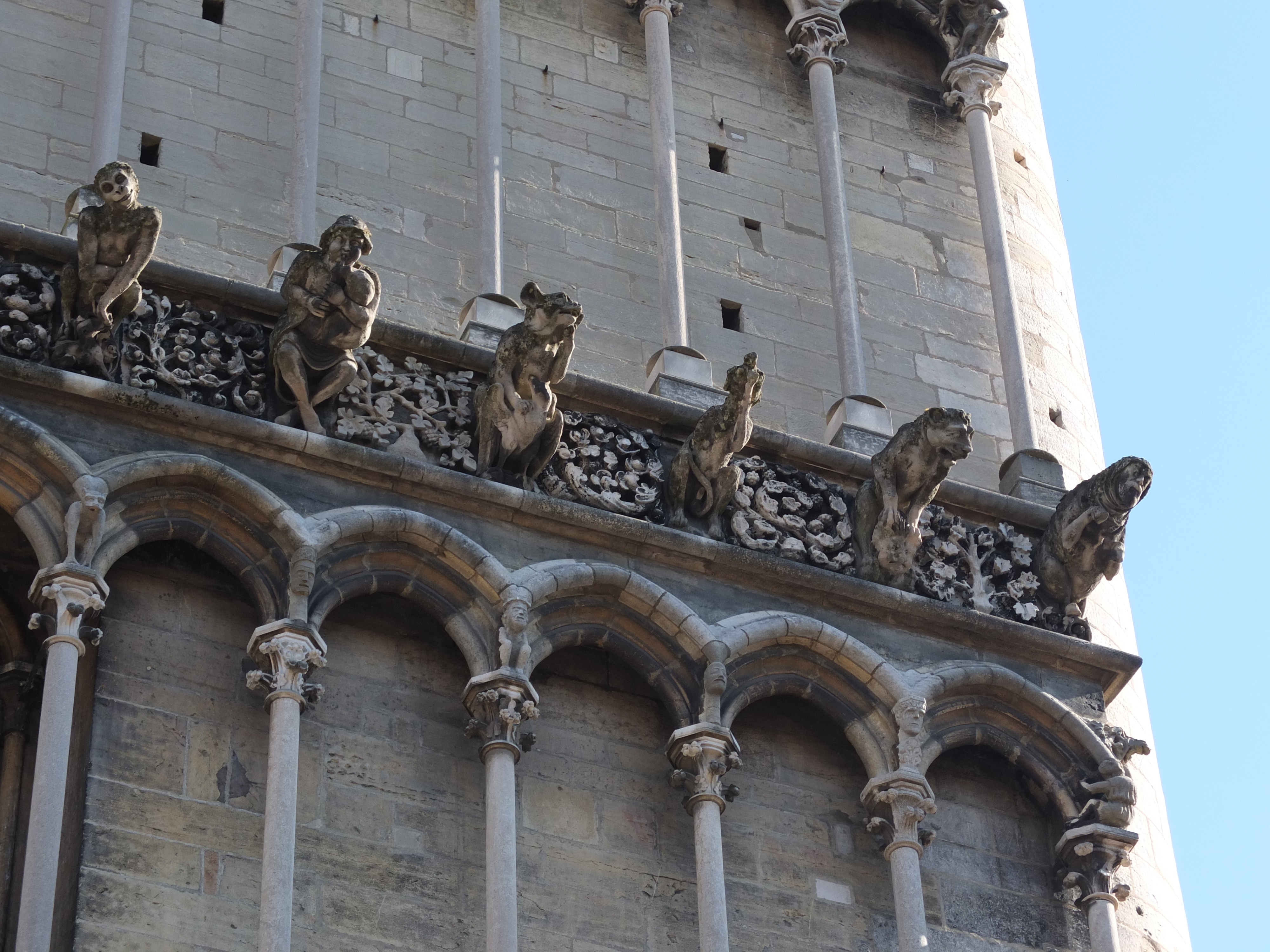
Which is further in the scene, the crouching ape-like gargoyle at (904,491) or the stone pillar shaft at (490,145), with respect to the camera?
the stone pillar shaft at (490,145)

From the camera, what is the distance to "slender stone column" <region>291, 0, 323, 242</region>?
549 inches

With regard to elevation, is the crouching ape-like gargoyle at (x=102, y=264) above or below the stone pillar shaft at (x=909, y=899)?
above

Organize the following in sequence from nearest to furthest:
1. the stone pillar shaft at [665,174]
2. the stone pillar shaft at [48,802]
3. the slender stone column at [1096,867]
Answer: the stone pillar shaft at [48,802], the slender stone column at [1096,867], the stone pillar shaft at [665,174]

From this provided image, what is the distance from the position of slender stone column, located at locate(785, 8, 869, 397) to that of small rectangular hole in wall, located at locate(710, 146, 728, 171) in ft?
1.53

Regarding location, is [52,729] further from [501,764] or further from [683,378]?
[683,378]

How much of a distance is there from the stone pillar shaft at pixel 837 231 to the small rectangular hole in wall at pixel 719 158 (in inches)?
18.3

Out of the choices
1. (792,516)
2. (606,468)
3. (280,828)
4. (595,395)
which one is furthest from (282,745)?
(792,516)

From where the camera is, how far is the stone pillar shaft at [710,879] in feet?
40.4

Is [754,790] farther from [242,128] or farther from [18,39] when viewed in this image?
[18,39]

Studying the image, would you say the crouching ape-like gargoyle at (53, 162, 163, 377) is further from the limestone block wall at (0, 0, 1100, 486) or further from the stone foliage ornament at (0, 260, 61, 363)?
the limestone block wall at (0, 0, 1100, 486)

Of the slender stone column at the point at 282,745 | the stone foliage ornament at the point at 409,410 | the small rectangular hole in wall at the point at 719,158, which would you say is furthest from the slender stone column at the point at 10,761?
the small rectangular hole in wall at the point at 719,158

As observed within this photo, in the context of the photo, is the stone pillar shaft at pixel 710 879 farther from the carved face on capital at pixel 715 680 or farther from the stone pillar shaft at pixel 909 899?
the stone pillar shaft at pixel 909 899

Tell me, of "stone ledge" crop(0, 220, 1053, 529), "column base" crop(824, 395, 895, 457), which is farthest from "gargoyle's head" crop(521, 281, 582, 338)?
"column base" crop(824, 395, 895, 457)

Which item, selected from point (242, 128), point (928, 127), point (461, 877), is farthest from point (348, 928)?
point (928, 127)
